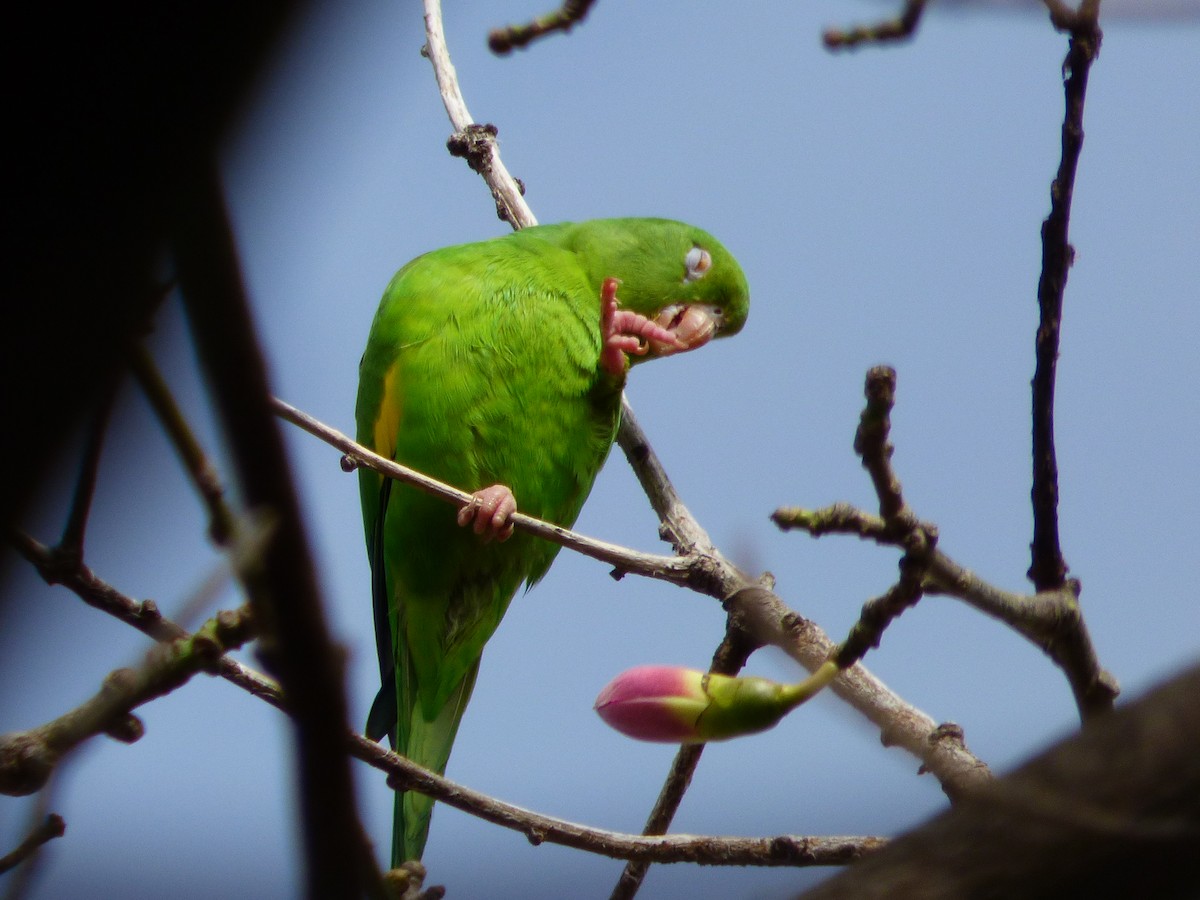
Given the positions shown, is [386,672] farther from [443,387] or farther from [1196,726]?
[1196,726]

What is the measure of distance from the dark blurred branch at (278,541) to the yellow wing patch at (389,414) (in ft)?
9.87

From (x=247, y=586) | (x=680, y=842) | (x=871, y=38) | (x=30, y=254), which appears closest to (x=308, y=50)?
(x=30, y=254)

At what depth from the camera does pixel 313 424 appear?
239 centimetres

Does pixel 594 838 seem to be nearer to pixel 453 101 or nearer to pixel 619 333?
pixel 619 333

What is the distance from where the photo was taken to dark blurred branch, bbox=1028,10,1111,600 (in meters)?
1.58

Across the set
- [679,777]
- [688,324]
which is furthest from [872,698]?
[688,324]

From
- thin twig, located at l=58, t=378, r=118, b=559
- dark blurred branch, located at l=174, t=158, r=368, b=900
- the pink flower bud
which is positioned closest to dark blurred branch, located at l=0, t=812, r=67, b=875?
thin twig, located at l=58, t=378, r=118, b=559

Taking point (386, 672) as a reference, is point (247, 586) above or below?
below

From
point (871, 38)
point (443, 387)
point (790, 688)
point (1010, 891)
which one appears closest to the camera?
point (1010, 891)

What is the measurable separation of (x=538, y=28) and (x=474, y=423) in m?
1.46

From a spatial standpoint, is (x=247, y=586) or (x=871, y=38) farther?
(x=871, y=38)

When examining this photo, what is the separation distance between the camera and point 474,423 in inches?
141

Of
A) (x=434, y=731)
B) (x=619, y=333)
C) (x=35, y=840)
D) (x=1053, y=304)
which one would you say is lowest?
(x=35, y=840)

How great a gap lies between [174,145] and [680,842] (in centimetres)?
172
